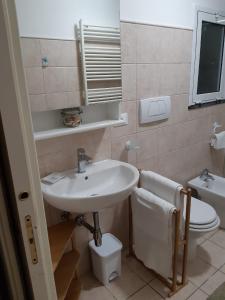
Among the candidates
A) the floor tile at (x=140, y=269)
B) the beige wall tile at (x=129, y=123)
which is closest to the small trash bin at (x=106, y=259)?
the floor tile at (x=140, y=269)

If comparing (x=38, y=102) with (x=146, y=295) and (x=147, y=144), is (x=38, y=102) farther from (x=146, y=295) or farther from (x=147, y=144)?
(x=146, y=295)

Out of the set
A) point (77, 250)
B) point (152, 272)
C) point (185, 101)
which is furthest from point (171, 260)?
point (185, 101)

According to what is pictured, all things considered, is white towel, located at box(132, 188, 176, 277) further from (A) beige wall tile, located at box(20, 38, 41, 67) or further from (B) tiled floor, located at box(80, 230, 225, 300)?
(A) beige wall tile, located at box(20, 38, 41, 67)

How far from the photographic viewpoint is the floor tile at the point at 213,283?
1708 mm

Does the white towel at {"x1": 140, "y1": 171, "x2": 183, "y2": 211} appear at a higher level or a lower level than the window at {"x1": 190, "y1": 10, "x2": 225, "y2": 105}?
lower

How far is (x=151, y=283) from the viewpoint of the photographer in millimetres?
1795

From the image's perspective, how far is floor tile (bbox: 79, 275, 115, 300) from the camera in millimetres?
1697

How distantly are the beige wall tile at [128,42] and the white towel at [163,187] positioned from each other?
85 cm

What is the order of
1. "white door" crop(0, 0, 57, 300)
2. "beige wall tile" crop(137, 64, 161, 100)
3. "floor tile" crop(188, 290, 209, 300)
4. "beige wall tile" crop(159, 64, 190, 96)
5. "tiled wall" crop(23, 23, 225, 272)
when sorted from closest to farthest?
1. "white door" crop(0, 0, 57, 300)
2. "tiled wall" crop(23, 23, 225, 272)
3. "floor tile" crop(188, 290, 209, 300)
4. "beige wall tile" crop(137, 64, 161, 100)
5. "beige wall tile" crop(159, 64, 190, 96)

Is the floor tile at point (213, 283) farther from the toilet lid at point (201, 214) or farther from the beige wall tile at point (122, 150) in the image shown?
the beige wall tile at point (122, 150)

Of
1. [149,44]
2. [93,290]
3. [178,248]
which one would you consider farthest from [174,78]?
[93,290]

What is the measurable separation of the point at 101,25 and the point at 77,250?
1.58 metres

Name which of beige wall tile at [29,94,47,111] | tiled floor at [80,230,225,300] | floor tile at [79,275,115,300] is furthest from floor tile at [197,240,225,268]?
beige wall tile at [29,94,47,111]

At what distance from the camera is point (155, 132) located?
→ 2.00 metres
